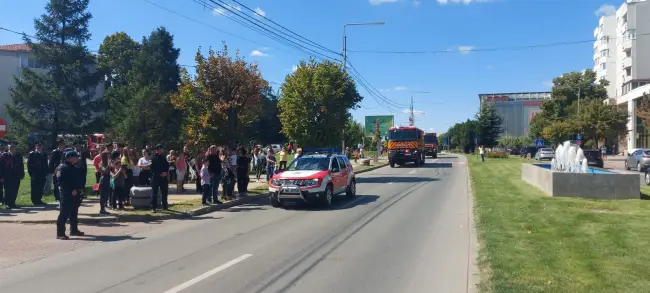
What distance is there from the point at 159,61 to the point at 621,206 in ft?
159

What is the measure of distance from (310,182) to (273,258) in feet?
21.5

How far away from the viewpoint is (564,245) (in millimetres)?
8438

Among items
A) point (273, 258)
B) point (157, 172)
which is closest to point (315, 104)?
point (157, 172)

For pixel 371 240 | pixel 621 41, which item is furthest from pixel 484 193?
pixel 621 41

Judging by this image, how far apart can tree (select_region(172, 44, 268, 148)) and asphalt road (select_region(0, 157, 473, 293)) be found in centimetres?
766

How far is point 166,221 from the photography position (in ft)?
41.1

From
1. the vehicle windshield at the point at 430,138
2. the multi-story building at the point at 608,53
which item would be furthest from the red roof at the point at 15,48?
the multi-story building at the point at 608,53

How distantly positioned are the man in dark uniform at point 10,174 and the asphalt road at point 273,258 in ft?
17.5

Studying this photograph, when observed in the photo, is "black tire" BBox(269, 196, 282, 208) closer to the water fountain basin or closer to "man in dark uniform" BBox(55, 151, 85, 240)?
"man in dark uniform" BBox(55, 151, 85, 240)

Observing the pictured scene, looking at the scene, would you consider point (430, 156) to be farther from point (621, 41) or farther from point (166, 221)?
point (166, 221)

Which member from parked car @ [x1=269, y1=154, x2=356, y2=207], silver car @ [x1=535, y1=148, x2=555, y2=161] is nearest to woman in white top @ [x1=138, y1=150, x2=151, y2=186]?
parked car @ [x1=269, y1=154, x2=356, y2=207]

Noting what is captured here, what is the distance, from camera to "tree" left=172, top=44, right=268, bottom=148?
65.0 ft

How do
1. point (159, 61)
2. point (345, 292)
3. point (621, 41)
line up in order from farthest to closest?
point (621, 41) → point (159, 61) → point (345, 292)

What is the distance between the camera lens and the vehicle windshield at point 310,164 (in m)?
15.9
